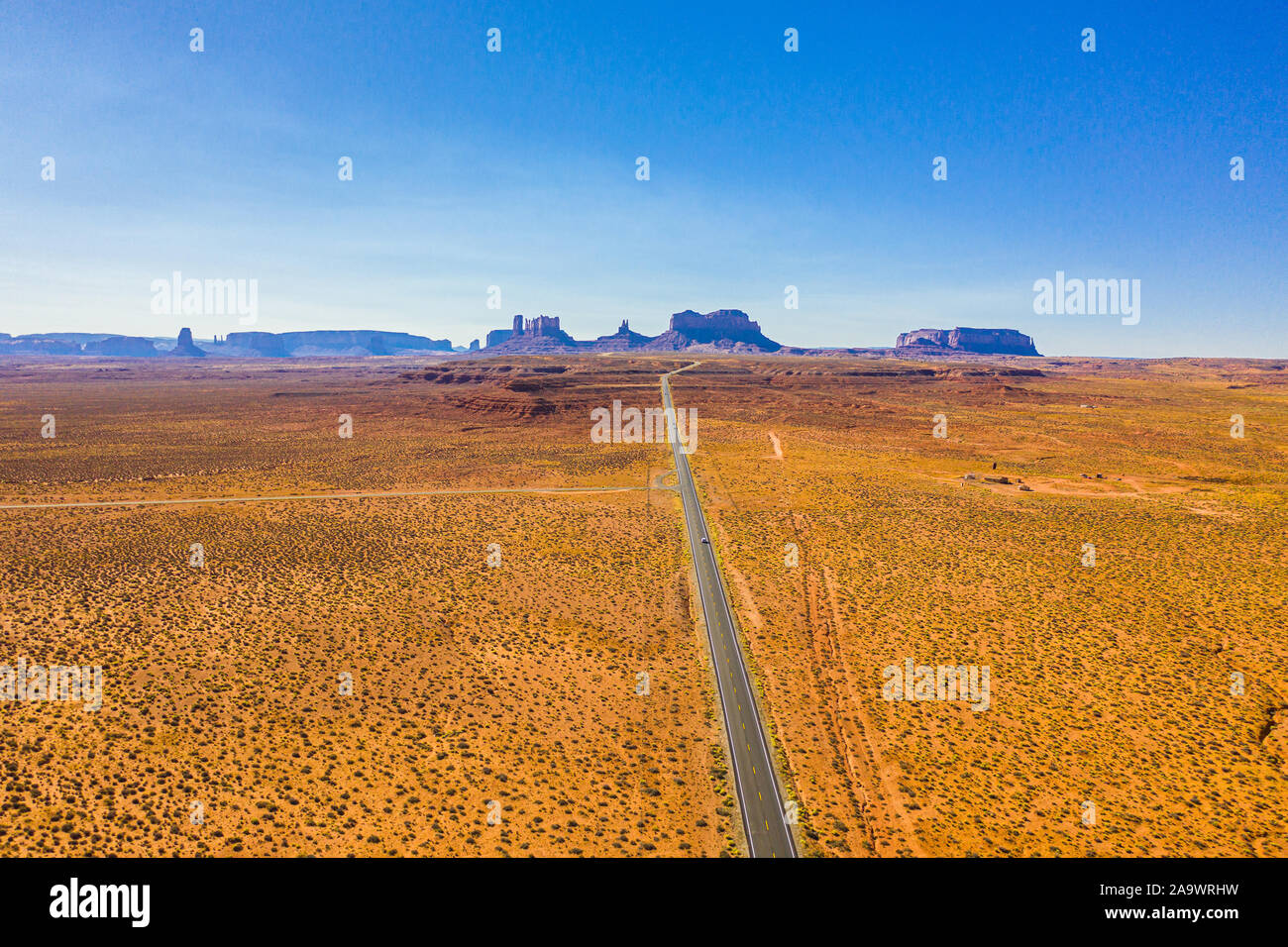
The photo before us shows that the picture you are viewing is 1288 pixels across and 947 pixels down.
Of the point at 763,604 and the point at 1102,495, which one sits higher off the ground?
the point at 1102,495

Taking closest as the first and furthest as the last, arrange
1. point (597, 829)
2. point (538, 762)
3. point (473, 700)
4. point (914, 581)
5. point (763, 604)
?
point (597, 829), point (538, 762), point (473, 700), point (763, 604), point (914, 581)

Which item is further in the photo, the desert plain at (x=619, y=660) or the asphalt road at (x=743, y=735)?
the desert plain at (x=619, y=660)

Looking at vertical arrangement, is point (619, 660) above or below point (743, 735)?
above

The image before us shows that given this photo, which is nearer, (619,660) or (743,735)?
(743,735)

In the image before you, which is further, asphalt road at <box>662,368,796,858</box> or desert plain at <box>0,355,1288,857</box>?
desert plain at <box>0,355,1288,857</box>

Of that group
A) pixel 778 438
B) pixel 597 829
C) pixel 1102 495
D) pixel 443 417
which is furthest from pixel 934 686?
pixel 443 417

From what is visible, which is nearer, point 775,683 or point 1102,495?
point 775,683

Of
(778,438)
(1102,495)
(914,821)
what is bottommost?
(914,821)
